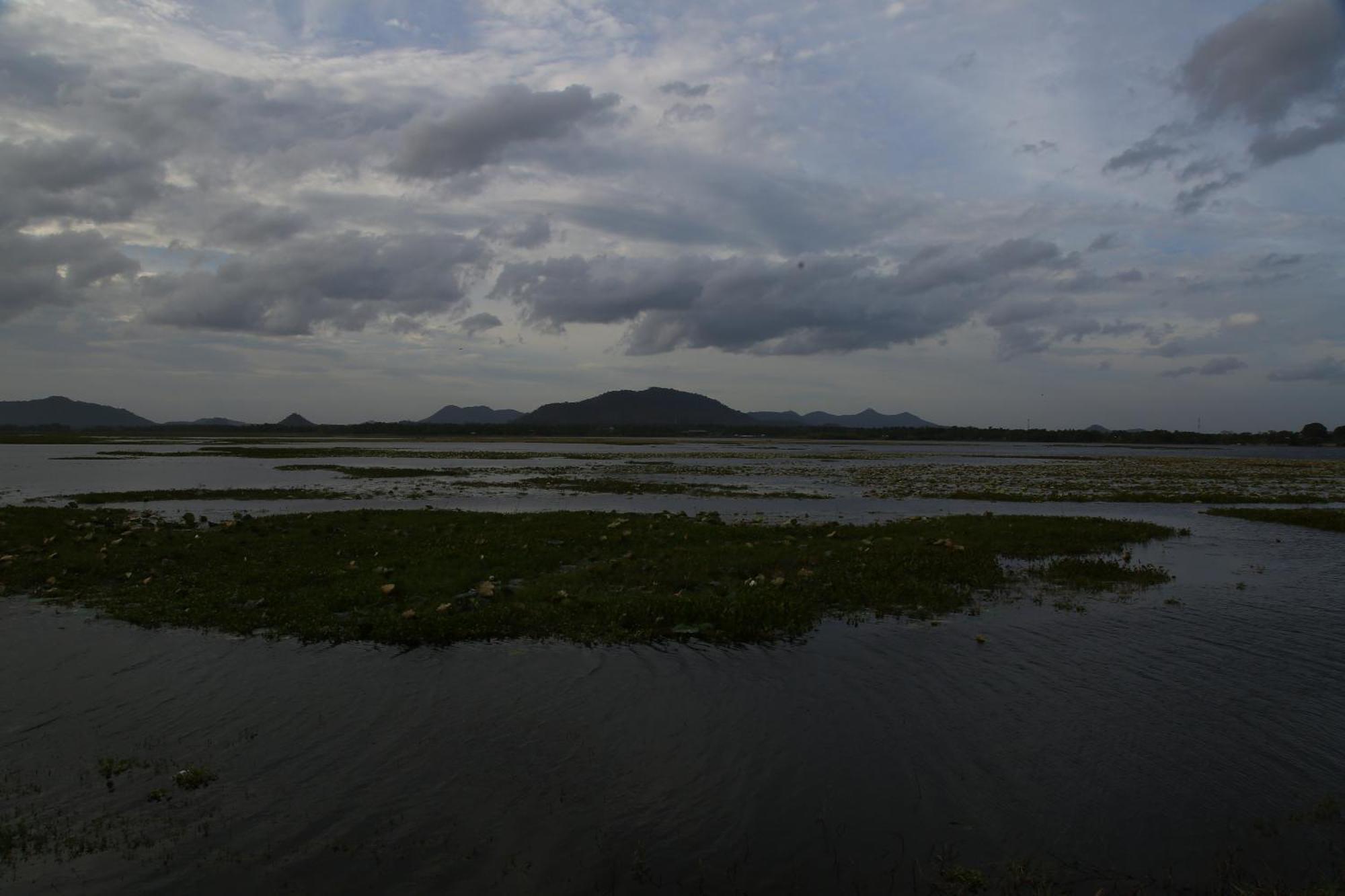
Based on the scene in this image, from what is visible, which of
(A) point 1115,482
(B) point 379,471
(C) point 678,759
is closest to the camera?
(C) point 678,759

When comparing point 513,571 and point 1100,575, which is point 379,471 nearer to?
point 513,571

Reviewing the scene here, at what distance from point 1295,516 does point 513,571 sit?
36.5 m

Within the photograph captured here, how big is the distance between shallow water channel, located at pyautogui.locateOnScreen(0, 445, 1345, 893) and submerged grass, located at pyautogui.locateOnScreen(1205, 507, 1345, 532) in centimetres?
2216

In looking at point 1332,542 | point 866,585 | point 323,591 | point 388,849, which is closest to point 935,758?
point 388,849

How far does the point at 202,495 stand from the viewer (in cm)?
4338

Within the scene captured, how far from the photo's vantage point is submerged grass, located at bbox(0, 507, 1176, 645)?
1534 centimetres

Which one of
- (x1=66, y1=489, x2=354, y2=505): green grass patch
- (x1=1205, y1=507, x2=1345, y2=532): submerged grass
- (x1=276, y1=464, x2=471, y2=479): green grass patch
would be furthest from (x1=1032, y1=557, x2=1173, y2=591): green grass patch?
(x1=276, y1=464, x2=471, y2=479): green grass patch

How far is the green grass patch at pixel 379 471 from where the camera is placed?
60688 mm

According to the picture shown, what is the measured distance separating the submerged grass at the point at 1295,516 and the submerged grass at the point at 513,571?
32.0ft

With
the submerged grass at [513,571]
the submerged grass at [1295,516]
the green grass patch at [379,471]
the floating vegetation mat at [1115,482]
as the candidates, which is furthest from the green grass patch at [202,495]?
the submerged grass at [1295,516]

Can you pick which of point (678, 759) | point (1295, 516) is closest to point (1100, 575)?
point (678, 759)

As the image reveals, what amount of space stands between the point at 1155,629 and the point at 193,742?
17582 mm

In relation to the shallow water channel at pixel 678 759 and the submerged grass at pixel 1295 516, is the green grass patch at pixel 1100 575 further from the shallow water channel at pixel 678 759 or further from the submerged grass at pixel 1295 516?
the submerged grass at pixel 1295 516

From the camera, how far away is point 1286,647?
14750mm
